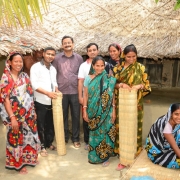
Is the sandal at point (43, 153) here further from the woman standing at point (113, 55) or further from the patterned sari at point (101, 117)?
the woman standing at point (113, 55)

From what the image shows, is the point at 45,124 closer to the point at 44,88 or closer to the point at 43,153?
the point at 43,153

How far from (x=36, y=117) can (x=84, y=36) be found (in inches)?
83.9

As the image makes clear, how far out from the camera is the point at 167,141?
119 inches

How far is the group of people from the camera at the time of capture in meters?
3.32

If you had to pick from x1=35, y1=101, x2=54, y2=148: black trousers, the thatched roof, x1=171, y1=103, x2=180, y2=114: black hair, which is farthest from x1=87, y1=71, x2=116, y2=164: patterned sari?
the thatched roof

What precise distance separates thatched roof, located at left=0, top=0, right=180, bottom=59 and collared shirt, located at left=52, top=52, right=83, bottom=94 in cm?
71

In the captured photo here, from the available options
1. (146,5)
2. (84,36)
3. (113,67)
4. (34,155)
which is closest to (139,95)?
(113,67)

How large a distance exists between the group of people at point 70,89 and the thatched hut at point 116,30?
0.81m

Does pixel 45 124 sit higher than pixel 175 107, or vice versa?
pixel 175 107

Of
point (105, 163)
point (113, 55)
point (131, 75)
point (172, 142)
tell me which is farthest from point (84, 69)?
point (172, 142)

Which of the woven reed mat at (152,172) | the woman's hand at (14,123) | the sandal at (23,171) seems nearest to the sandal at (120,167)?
the woven reed mat at (152,172)

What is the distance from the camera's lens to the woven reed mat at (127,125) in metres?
3.33

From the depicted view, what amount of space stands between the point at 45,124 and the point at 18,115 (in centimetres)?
84

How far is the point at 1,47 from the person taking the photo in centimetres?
400
